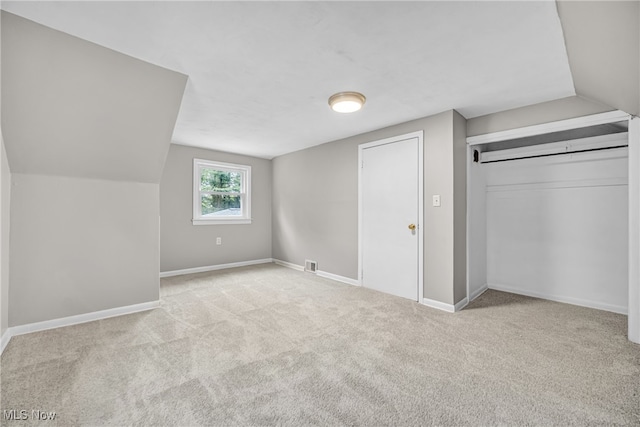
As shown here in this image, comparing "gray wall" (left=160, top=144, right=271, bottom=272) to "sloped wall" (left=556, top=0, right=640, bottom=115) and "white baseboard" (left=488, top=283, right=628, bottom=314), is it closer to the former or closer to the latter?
"white baseboard" (left=488, top=283, right=628, bottom=314)

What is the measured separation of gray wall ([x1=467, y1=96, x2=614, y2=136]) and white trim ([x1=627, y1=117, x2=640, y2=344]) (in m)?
0.37

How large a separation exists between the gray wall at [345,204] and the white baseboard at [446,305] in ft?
0.15

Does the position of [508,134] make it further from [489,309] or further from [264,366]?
[264,366]

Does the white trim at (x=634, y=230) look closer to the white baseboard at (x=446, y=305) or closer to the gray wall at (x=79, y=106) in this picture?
the white baseboard at (x=446, y=305)

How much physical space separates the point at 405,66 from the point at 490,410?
2328 millimetres

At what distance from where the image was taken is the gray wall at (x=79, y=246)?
246 cm

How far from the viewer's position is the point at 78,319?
2.66 m

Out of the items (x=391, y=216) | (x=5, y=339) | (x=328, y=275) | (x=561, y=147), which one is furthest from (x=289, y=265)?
(x=561, y=147)

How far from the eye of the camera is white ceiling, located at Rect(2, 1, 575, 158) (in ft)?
5.19

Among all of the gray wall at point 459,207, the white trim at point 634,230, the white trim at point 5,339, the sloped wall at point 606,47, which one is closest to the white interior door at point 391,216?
the gray wall at point 459,207

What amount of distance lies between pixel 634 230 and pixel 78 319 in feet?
16.4

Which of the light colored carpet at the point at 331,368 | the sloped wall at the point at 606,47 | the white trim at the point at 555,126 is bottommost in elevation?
the light colored carpet at the point at 331,368

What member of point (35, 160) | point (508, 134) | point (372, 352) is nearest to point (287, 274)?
point (372, 352)

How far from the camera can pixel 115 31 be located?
1.77 meters
